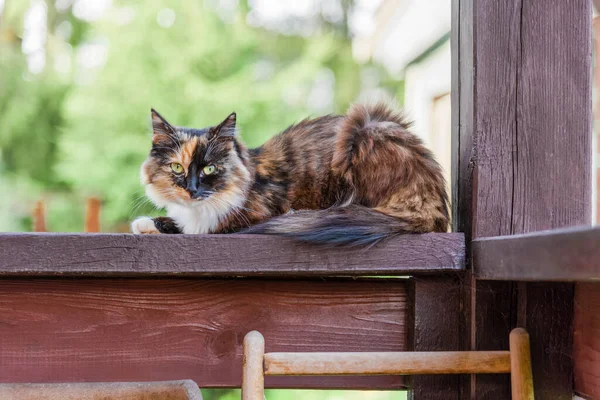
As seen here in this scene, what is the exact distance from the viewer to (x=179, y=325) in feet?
4.40

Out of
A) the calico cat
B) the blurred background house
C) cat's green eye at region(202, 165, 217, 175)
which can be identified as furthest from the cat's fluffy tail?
the blurred background house

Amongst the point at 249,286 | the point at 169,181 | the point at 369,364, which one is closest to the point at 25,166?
the point at 169,181

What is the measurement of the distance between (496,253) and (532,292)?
7.9 inches

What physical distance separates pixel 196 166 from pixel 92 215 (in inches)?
78.6

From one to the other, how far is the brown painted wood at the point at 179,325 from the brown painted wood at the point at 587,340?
0.34 meters

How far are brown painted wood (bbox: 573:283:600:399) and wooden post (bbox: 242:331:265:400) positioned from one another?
60 centimetres

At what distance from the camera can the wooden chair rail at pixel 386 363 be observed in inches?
44.9

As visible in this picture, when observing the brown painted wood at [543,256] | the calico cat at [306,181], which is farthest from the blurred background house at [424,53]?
the brown painted wood at [543,256]

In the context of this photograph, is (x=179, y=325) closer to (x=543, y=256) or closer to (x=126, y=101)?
(x=543, y=256)

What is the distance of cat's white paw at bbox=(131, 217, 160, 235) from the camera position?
1499mm

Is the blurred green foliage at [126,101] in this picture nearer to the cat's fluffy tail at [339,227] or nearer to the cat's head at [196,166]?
the cat's head at [196,166]

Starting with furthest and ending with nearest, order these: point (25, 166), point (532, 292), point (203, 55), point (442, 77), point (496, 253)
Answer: point (25, 166), point (203, 55), point (442, 77), point (532, 292), point (496, 253)

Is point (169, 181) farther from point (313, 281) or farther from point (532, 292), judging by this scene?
point (532, 292)

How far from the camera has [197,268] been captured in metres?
1.22
